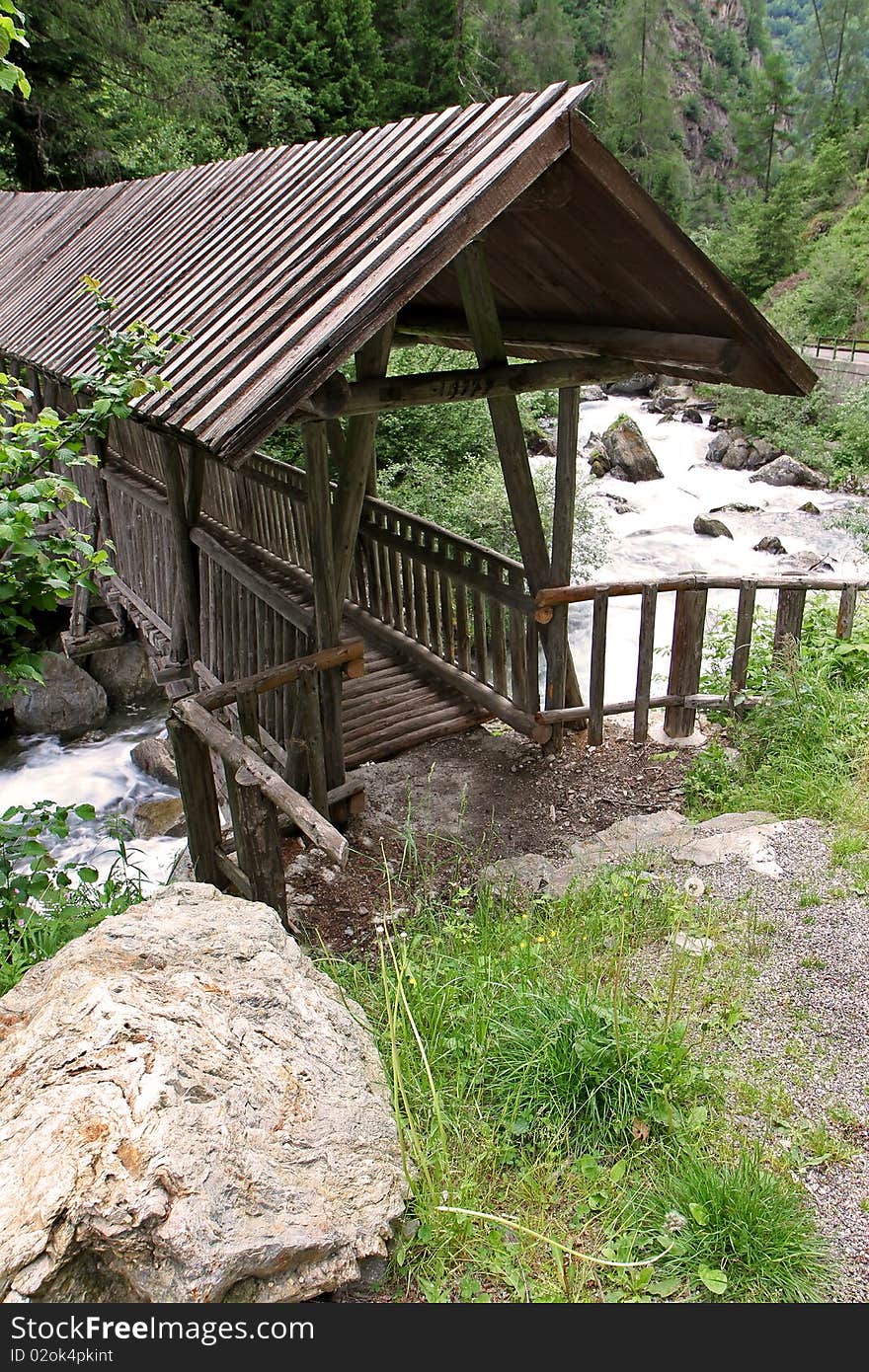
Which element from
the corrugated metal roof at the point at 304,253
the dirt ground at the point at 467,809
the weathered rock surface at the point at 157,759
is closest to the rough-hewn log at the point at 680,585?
the dirt ground at the point at 467,809

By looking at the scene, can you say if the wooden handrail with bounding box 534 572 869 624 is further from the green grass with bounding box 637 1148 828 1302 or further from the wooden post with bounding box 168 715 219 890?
the green grass with bounding box 637 1148 828 1302

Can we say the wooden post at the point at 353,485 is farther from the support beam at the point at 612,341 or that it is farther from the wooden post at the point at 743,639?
the wooden post at the point at 743,639

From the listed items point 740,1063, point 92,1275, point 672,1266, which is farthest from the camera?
point 740,1063

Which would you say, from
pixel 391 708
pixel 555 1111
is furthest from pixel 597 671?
pixel 555 1111

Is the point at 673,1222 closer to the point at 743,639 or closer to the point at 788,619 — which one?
the point at 743,639

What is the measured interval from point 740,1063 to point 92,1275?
7.17 ft

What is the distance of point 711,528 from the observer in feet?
52.0

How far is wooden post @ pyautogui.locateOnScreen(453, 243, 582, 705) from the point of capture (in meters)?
5.45

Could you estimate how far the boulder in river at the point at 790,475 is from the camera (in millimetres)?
18422

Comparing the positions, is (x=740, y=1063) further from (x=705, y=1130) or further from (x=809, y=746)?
(x=809, y=746)

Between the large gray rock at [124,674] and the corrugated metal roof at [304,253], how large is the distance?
660 centimetres

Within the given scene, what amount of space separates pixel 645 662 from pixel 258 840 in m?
3.29

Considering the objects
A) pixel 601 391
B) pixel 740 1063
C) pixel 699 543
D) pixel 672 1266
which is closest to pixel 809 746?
pixel 740 1063
